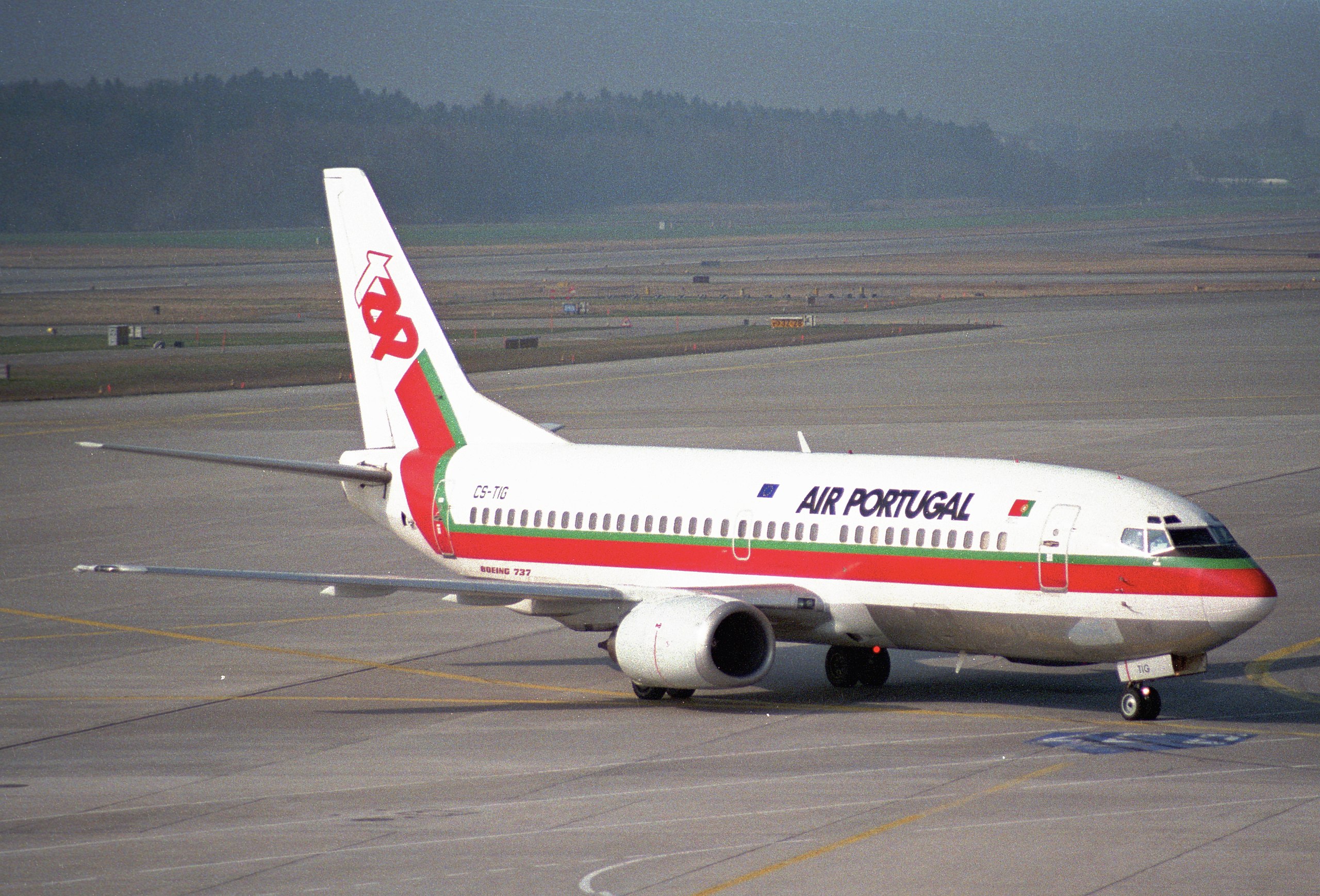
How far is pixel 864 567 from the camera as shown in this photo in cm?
2945

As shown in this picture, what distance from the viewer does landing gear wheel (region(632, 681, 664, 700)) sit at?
30531 mm

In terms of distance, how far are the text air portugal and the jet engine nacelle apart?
6381mm

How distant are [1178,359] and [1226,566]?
71251mm

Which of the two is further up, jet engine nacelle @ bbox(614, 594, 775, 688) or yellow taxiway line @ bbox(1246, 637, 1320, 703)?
jet engine nacelle @ bbox(614, 594, 775, 688)

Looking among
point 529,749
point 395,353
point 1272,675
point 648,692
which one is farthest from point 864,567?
point 395,353

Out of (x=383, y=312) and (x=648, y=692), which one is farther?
(x=383, y=312)

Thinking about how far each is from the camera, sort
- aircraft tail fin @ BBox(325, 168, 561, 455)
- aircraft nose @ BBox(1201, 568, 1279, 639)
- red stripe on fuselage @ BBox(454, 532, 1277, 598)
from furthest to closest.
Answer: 1. aircraft tail fin @ BBox(325, 168, 561, 455)
2. red stripe on fuselage @ BBox(454, 532, 1277, 598)
3. aircraft nose @ BBox(1201, 568, 1279, 639)

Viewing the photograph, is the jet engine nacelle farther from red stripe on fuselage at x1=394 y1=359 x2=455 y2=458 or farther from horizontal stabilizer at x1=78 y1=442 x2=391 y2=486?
horizontal stabilizer at x1=78 y1=442 x2=391 y2=486

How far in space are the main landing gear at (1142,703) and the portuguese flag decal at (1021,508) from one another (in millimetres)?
3126

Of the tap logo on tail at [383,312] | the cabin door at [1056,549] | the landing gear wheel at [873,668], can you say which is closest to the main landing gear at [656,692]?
the landing gear wheel at [873,668]

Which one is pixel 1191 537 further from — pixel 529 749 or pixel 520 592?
pixel 520 592

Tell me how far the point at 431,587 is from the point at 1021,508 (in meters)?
9.61

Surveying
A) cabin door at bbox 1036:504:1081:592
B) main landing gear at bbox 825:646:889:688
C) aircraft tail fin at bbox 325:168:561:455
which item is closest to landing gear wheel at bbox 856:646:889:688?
main landing gear at bbox 825:646:889:688

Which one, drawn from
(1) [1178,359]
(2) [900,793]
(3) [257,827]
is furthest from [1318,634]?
(1) [1178,359]
